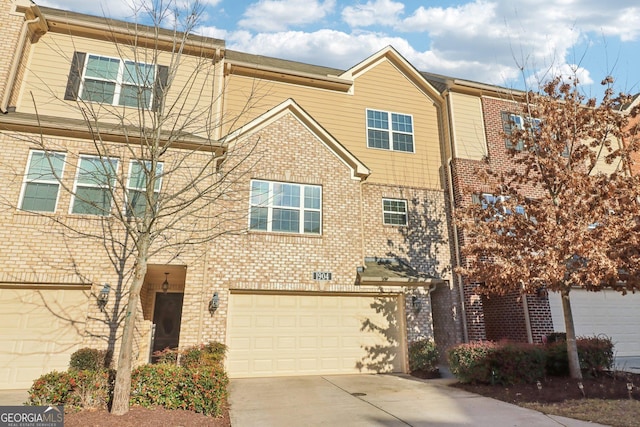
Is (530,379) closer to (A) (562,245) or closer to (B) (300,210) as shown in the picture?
(A) (562,245)

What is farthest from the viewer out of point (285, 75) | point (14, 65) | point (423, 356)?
point (285, 75)

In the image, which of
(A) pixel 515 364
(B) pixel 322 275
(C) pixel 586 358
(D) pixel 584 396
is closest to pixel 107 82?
(B) pixel 322 275

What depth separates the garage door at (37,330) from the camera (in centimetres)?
916

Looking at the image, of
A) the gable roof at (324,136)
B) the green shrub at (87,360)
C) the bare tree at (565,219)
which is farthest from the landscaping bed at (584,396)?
the green shrub at (87,360)

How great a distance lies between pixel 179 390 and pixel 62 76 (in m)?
10.6

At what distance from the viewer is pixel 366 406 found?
762 centimetres

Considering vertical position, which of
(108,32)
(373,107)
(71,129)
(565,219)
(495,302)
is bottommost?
(495,302)

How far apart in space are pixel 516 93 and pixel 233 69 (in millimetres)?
11823

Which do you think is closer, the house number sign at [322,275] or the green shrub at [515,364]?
the green shrub at [515,364]

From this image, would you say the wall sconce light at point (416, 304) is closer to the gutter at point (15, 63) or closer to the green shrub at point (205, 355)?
the green shrub at point (205, 355)

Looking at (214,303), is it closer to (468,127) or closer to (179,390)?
(179,390)

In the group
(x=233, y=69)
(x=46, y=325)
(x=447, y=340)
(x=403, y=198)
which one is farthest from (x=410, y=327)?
(x=233, y=69)

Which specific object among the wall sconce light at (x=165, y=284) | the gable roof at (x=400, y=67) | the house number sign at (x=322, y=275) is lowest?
the wall sconce light at (x=165, y=284)

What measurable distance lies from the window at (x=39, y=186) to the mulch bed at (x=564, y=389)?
470 inches
